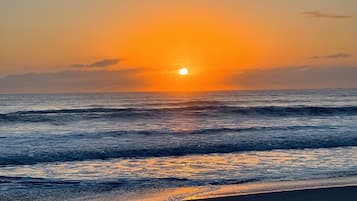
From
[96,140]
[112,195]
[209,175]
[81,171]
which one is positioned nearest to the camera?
[112,195]

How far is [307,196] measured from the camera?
26.8 ft

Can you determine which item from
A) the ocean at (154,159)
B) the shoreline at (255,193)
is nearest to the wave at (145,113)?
the ocean at (154,159)

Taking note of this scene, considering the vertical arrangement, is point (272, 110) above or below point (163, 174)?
above

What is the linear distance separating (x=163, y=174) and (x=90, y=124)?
15.6 metres

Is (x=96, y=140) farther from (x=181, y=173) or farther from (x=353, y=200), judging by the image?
(x=353, y=200)

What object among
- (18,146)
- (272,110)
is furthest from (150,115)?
(18,146)

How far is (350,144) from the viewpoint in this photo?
16.5 metres

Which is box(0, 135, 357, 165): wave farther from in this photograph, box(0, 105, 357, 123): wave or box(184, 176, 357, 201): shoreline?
box(0, 105, 357, 123): wave

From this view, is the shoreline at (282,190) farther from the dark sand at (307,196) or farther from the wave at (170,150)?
the wave at (170,150)

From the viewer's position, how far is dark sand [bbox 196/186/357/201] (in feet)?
26.4

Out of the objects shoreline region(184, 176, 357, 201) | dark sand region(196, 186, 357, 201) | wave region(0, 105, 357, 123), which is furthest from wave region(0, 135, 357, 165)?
wave region(0, 105, 357, 123)

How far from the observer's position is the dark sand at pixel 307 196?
8.05m

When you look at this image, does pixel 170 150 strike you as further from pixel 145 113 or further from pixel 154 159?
pixel 145 113

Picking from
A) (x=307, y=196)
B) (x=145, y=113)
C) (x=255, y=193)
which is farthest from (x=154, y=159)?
(x=145, y=113)
